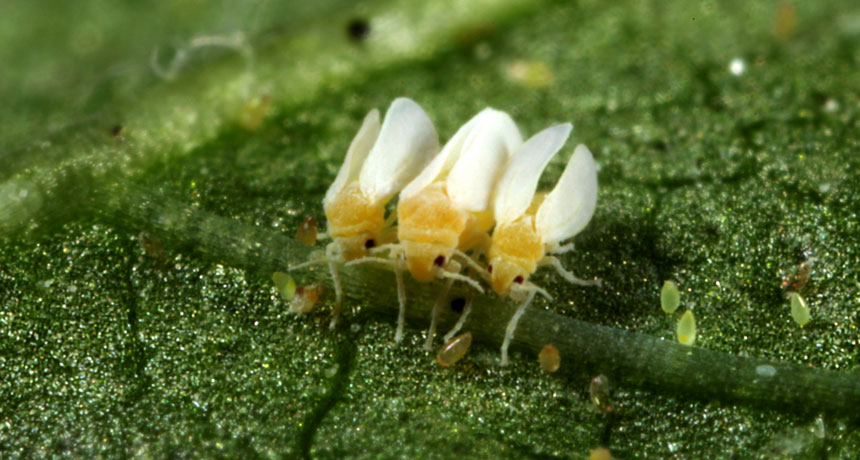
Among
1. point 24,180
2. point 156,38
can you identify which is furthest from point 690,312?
point 156,38

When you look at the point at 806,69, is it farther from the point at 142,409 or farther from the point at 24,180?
the point at 24,180

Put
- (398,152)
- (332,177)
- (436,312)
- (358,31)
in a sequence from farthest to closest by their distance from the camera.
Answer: (358,31) < (332,177) < (398,152) < (436,312)

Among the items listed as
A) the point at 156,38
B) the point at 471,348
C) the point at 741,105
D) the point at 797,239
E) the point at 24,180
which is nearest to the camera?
the point at 471,348

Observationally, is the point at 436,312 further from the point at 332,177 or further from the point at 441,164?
the point at 332,177

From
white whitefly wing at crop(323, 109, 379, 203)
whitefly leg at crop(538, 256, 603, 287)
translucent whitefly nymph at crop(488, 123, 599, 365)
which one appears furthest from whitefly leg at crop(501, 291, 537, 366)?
white whitefly wing at crop(323, 109, 379, 203)

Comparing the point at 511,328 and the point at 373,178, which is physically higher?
the point at 373,178

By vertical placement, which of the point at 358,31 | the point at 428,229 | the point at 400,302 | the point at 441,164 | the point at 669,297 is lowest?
the point at 669,297

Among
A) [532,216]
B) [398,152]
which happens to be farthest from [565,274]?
[398,152]
